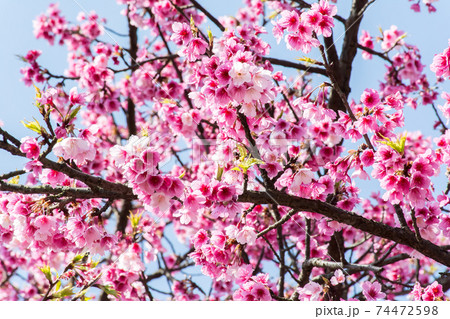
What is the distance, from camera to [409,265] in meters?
6.54

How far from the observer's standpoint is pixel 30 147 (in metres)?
2.46

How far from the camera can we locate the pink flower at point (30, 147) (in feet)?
8.02

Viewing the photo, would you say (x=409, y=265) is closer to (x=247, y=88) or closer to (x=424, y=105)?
(x=424, y=105)

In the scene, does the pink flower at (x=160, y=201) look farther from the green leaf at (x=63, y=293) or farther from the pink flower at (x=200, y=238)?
the green leaf at (x=63, y=293)

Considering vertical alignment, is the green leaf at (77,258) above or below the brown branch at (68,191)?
below

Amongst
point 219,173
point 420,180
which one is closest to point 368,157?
point 420,180

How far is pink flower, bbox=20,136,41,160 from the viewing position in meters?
2.45

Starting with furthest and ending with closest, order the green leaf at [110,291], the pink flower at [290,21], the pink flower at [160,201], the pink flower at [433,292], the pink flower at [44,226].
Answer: the green leaf at [110,291] < the pink flower at [290,21] < the pink flower at [433,292] < the pink flower at [44,226] < the pink flower at [160,201]

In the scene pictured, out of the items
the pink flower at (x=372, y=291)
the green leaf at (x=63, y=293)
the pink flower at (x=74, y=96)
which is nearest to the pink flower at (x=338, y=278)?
the pink flower at (x=372, y=291)

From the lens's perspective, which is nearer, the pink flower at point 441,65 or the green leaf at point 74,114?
the green leaf at point 74,114

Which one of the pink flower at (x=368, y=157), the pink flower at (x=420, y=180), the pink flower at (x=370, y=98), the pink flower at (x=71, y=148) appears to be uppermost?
the pink flower at (x=370, y=98)

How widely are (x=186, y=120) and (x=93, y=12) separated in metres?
4.53

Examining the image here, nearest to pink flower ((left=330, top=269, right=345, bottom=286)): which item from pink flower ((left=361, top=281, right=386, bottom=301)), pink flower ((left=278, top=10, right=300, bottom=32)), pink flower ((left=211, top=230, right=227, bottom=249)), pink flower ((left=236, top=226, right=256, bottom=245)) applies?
pink flower ((left=361, top=281, right=386, bottom=301))
